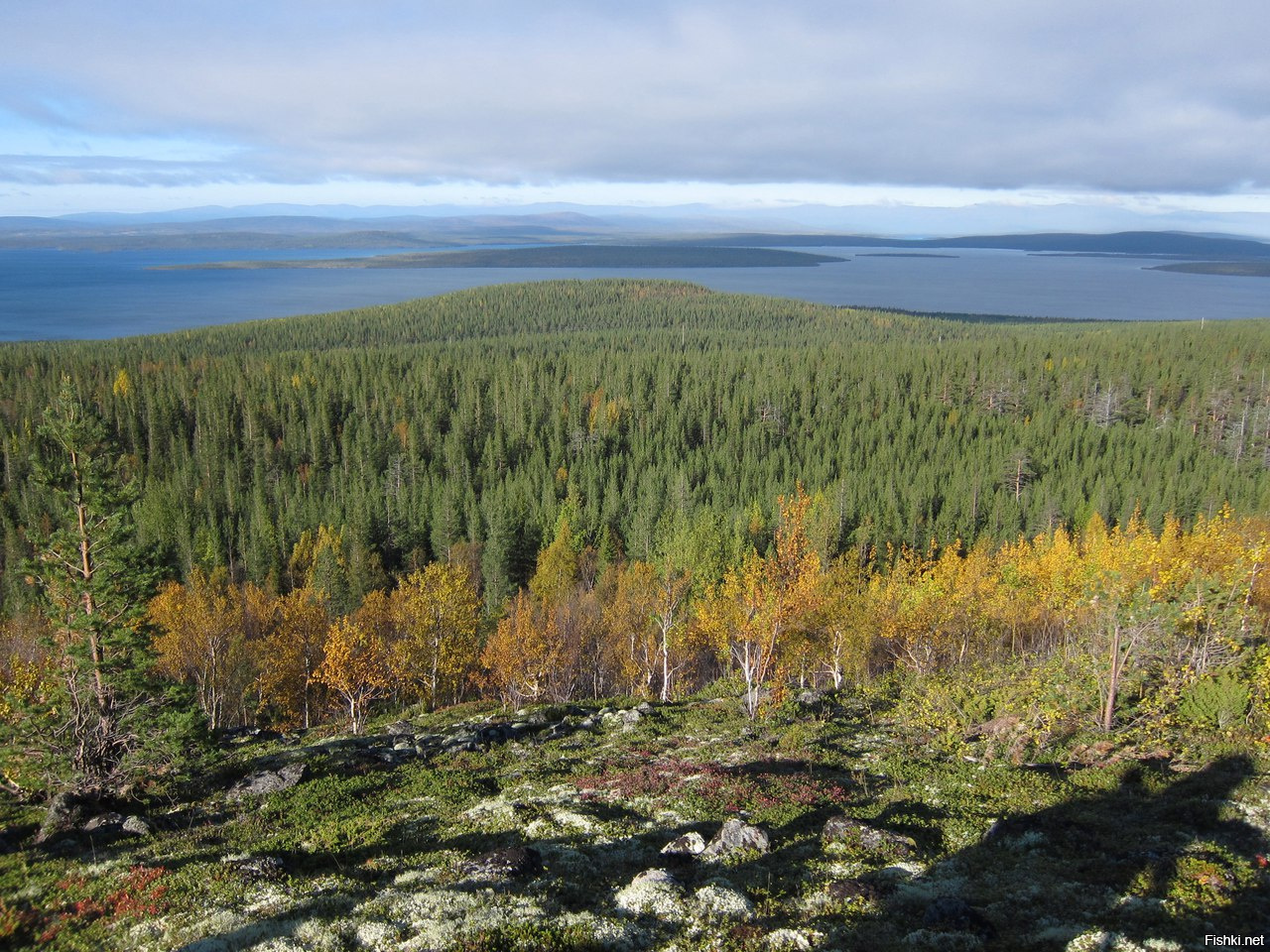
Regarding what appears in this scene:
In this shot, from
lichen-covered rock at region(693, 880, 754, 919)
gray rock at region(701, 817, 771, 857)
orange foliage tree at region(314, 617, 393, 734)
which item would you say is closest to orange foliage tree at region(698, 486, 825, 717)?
gray rock at region(701, 817, 771, 857)

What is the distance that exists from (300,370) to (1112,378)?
160242 mm

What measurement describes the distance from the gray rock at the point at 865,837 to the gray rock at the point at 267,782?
55.4ft

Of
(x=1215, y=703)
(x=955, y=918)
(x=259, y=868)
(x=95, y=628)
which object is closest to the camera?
(x=955, y=918)

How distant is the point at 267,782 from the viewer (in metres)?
24.7

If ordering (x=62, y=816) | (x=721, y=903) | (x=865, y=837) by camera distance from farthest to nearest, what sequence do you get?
(x=62, y=816)
(x=865, y=837)
(x=721, y=903)

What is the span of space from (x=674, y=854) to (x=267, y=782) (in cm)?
1428

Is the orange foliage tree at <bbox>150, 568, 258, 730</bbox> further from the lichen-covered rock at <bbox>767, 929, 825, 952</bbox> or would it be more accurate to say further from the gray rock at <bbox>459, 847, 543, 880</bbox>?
the lichen-covered rock at <bbox>767, 929, 825, 952</bbox>

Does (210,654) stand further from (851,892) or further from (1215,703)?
(1215,703)

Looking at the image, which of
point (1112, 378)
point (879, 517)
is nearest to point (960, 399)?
point (1112, 378)

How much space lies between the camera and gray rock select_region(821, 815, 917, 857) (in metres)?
18.2

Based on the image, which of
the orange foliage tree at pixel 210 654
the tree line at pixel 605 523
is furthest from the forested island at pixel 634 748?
the tree line at pixel 605 523

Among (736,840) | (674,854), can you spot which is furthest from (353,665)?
(736,840)

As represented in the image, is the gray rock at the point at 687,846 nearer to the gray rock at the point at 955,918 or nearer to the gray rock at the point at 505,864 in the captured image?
the gray rock at the point at 505,864

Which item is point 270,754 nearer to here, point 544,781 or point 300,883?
point 544,781
